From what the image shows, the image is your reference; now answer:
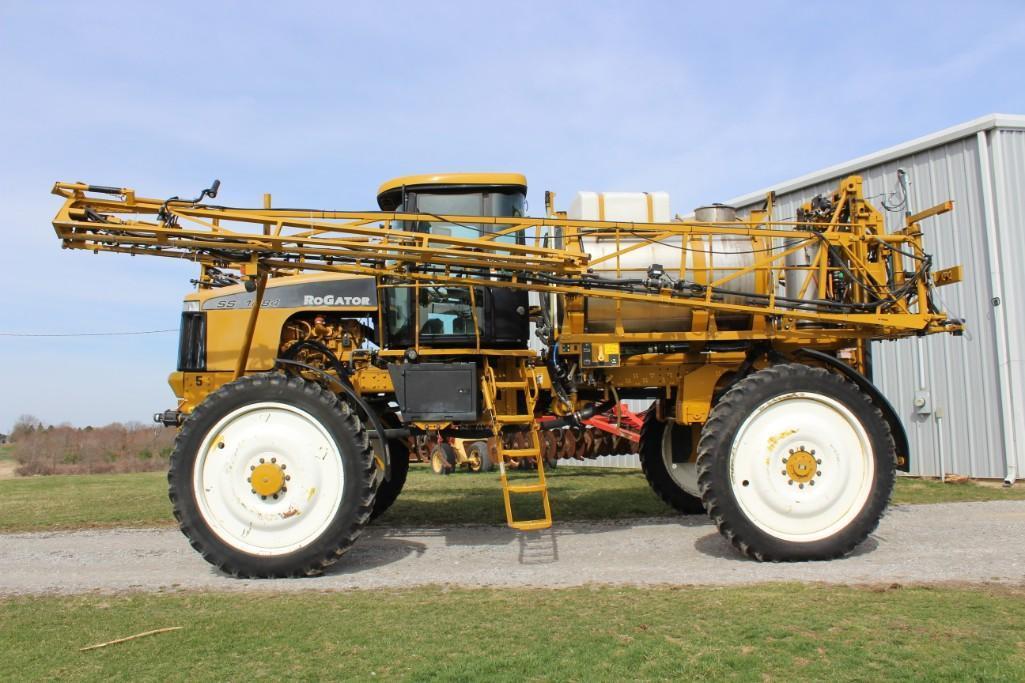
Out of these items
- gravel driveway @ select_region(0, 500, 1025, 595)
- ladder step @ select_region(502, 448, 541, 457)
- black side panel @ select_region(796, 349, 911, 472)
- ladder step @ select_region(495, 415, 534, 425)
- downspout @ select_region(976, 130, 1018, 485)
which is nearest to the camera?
gravel driveway @ select_region(0, 500, 1025, 595)

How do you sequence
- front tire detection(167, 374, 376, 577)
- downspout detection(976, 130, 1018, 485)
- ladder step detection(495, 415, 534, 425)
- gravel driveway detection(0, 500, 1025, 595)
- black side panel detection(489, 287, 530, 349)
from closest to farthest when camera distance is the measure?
1. gravel driveway detection(0, 500, 1025, 595)
2. front tire detection(167, 374, 376, 577)
3. ladder step detection(495, 415, 534, 425)
4. black side panel detection(489, 287, 530, 349)
5. downspout detection(976, 130, 1018, 485)

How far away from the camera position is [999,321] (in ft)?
42.2

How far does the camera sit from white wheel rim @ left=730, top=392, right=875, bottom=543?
6711mm

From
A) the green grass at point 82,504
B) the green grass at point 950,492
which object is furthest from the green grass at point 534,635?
the green grass at point 950,492

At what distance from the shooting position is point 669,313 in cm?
728

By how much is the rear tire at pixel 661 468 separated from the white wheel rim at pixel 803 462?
2309mm

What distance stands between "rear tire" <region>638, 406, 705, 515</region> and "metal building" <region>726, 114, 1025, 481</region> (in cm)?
650

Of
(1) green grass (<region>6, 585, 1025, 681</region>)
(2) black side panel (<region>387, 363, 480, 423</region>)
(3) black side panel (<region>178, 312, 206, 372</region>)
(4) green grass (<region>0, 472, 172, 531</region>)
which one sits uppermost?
(3) black side panel (<region>178, 312, 206, 372</region>)

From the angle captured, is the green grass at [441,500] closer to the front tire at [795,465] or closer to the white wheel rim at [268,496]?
the white wheel rim at [268,496]

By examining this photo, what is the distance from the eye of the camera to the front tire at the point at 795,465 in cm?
665

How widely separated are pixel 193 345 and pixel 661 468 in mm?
5260

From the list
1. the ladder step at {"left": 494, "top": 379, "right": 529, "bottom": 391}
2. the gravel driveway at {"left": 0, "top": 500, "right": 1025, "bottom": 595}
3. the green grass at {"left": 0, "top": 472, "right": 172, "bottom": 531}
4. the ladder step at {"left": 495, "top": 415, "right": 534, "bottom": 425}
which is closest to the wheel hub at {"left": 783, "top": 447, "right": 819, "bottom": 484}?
the gravel driveway at {"left": 0, "top": 500, "right": 1025, "bottom": 595}

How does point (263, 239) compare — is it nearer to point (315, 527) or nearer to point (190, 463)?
point (190, 463)

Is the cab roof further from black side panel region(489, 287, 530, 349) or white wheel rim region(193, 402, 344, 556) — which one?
white wheel rim region(193, 402, 344, 556)
